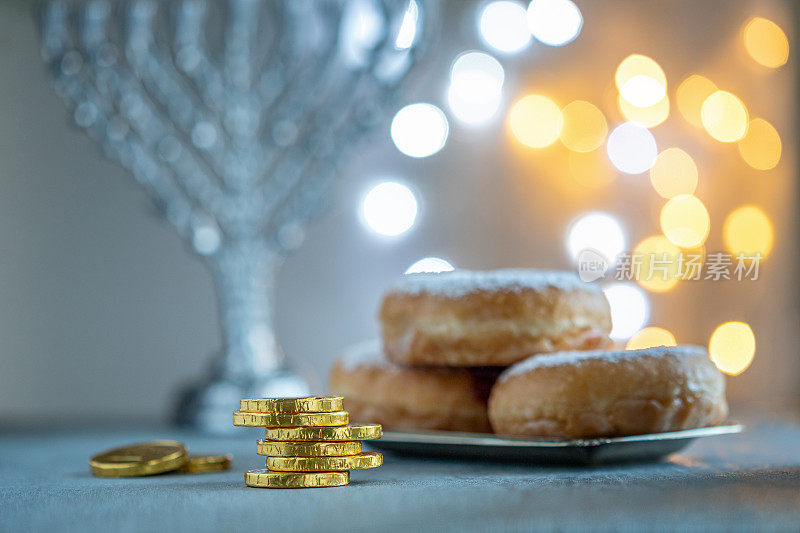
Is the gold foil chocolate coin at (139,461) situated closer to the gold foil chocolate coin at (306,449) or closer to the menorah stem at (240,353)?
the gold foil chocolate coin at (306,449)

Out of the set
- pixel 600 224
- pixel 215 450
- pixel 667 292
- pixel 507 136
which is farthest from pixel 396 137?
pixel 215 450

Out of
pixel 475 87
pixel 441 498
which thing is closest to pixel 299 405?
pixel 441 498

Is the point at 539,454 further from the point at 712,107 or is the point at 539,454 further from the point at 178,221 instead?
the point at 712,107

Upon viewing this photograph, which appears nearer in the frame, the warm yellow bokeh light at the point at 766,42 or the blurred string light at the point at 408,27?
the blurred string light at the point at 408,27

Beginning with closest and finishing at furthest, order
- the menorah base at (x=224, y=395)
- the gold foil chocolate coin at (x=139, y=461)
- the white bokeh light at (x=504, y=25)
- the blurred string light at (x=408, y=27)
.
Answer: the gold foil chocolate coin at (x=139, y=461), the menorah base at (x=224, y=395), the blurred string light at (x=408, y=27), the white bokeh light at (x=504, y=25)

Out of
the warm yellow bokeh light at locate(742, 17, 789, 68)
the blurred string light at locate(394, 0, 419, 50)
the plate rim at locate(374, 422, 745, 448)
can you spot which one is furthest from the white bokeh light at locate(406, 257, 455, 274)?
the plate rim at locate(374, 422, 745, 448)

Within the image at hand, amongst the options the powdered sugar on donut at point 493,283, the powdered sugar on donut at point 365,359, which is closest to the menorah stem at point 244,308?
the powdered sugar on donut at point 365,359
